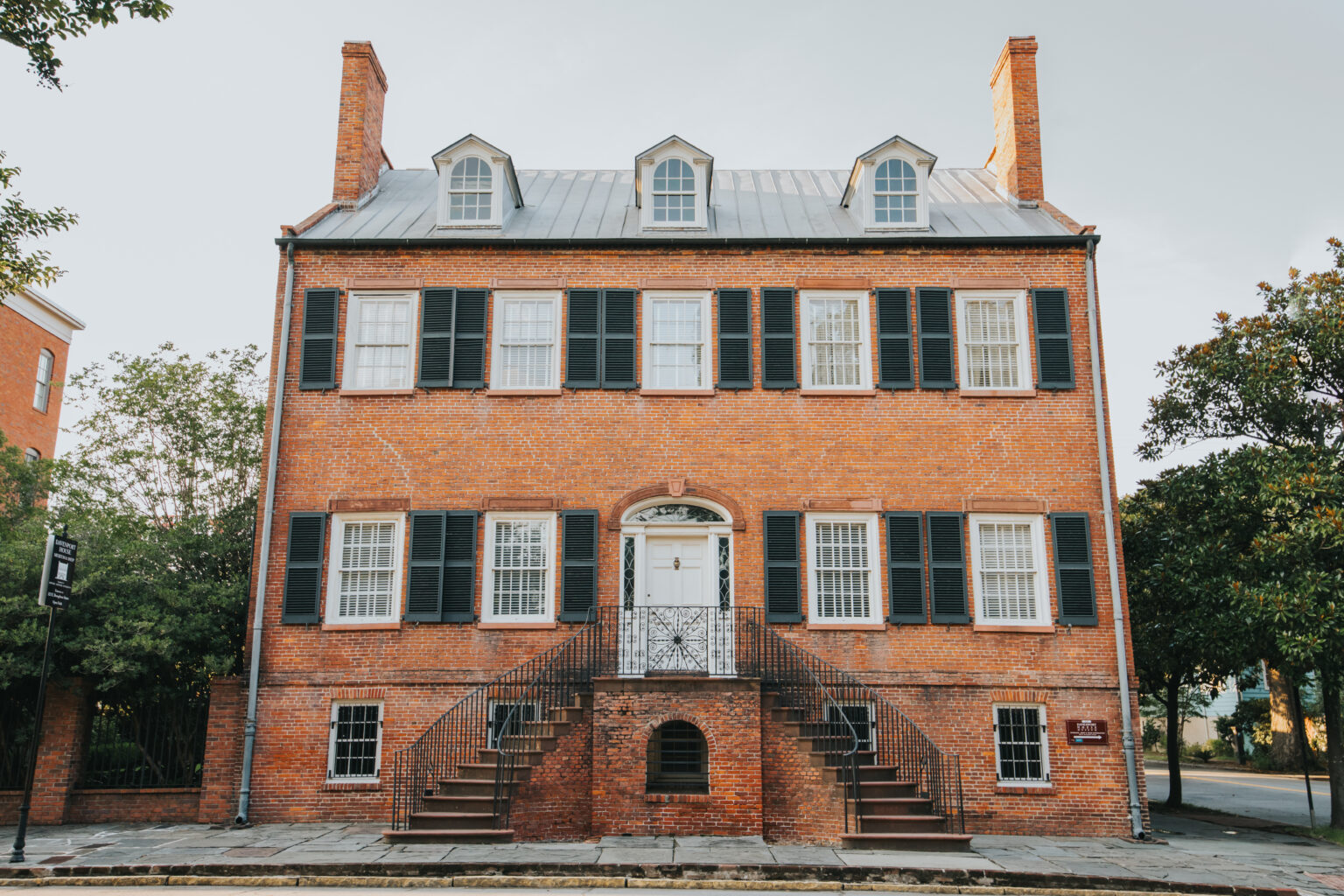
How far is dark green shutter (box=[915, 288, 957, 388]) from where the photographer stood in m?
14.7

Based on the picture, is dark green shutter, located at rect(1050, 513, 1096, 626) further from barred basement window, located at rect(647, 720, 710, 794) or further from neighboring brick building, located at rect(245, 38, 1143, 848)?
barred basement window, located at rect(647, 720, 710, 794)

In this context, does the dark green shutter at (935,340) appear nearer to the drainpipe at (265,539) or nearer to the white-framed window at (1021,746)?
the white-framed window at (1021,746)

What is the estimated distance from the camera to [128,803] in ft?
43.9

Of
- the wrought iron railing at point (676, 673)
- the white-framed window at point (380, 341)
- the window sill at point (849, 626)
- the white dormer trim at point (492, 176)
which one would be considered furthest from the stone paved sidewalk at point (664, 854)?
the white dormer trim at point (492, 176)

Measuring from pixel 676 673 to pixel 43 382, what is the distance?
23589 millimetres

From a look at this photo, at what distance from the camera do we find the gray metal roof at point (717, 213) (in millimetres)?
15359

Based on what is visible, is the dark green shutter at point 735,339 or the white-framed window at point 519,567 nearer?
the white-framed window at point 519,567

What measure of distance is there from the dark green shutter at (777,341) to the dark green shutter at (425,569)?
5.31 metres

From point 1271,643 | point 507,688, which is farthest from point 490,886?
point 1271,643

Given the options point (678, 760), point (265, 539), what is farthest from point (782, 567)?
point (265, 539)

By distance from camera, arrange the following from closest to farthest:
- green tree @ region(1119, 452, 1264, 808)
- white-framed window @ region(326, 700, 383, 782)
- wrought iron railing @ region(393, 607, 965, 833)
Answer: wrought iron railing @ region(393, 607, 965, 833) < white-framed window @ region(326, 700, 383, 782) < green tree @ region(1119, 452, 1264, 808)

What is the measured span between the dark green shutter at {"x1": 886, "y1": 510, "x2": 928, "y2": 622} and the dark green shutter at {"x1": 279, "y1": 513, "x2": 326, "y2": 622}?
26.9ft

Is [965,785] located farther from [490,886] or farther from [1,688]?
[1,688]

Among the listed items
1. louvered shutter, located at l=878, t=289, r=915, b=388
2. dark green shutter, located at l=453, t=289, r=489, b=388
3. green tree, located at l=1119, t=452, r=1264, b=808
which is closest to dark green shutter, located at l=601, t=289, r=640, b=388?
dark green shutter, located at l=453, t=289, r=489, b=388
